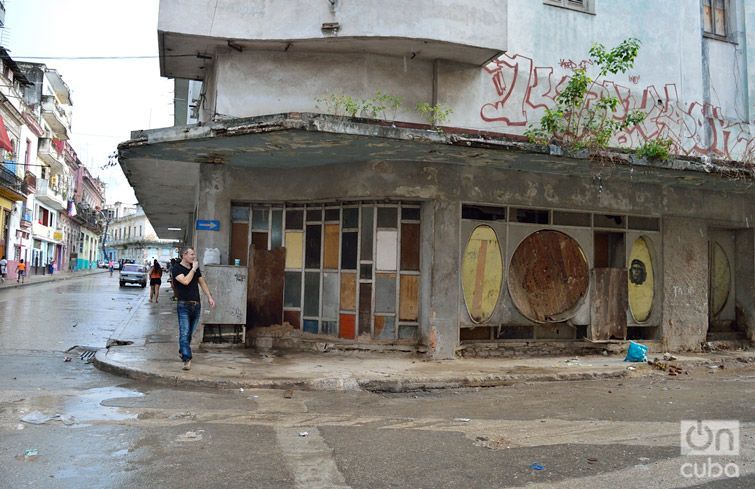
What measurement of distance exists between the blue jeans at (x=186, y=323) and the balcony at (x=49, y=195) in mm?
43271

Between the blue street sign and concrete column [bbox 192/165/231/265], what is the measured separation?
0.06 metres

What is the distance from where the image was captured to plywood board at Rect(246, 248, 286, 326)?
11.1m

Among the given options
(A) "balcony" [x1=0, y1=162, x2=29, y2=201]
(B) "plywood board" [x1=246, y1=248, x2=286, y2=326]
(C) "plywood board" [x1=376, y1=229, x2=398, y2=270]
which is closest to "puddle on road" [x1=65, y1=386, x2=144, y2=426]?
(B) "plywood board" [x1=246, y1=248, x2=286, y2=326]

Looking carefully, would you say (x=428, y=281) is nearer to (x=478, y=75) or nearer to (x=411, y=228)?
(x=411, y=228)

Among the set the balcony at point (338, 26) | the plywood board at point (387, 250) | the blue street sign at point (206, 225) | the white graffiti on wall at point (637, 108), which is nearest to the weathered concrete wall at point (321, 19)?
the balcony at point (338, 26)

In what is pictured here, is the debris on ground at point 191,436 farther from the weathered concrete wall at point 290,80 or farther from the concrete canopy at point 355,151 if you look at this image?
the weathered concrete wall at point 290,80

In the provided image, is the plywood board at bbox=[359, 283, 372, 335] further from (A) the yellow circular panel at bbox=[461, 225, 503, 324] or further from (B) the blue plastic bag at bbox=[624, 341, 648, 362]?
(B) the blue plastic bag at bbox=[624, 341, 648, 362]

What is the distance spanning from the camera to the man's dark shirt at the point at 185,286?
27.8ft

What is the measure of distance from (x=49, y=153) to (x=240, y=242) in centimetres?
4259

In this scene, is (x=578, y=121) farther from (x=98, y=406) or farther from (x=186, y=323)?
(x=98, y=406)

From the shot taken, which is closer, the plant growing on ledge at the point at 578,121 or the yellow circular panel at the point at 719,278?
the plant growing on ledge at the point at 578,121

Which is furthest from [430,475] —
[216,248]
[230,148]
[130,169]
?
[130,169]

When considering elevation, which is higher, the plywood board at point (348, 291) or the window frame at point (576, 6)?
the window frame at point (576, 6)

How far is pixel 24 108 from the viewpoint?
38.7 m
